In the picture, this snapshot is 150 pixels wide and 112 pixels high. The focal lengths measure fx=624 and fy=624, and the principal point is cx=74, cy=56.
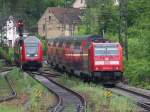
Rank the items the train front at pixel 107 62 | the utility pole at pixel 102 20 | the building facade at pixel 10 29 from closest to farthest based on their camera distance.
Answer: the train front at pixel 107 62
the utility pole at pixel 102 20
the building facade at pixel 10 29

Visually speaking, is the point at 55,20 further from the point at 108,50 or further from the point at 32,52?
the point at 108,50

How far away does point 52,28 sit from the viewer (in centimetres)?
12500

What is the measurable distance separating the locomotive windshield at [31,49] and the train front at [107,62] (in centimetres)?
2266

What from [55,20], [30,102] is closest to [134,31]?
[30,102]

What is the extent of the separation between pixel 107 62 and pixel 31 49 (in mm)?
23062

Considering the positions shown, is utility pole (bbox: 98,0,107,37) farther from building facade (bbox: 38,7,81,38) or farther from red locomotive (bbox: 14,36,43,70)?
building facade (bbox: 38,7,81,38)

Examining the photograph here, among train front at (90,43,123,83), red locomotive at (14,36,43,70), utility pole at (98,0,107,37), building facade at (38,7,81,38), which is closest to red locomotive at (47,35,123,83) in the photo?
train front at (90,43,123,83)

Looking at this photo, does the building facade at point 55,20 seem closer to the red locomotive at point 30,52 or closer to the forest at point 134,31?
the forest at point 134,31

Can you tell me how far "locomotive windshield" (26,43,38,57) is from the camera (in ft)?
201

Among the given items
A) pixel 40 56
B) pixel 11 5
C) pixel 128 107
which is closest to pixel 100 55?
pixel 11 5

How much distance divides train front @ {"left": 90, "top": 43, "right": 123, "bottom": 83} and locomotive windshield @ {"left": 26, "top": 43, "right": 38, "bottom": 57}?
74.3 ft

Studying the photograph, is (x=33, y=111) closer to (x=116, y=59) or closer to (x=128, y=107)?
(x=128, y=107)

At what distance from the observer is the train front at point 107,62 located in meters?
39.0

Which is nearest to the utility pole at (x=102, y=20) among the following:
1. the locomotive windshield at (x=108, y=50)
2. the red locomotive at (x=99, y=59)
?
the red locomotive at (x=99, y=59)
